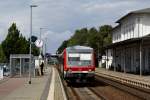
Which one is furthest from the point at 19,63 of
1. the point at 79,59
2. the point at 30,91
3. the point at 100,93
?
the point at 30,91

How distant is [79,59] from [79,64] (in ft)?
2.04

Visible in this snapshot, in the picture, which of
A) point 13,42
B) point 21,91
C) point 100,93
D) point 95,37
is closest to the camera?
point 21,91

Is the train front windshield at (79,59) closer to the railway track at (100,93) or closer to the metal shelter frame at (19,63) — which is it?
the railway track at (100,93)

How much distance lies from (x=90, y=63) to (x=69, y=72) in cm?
175

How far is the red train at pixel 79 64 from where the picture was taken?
3509 centimetres

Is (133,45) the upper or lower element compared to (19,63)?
upper

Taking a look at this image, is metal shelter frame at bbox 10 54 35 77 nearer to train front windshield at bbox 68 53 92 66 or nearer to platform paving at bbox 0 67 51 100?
train front windshield at bbox 68 53 92 66

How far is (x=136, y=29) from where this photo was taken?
73.2 m

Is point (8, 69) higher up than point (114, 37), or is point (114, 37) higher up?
point (114, 37)

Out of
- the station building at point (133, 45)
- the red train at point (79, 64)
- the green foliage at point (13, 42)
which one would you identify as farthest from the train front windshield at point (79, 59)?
the green foliage at point (13, 42)

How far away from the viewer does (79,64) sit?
3553cm

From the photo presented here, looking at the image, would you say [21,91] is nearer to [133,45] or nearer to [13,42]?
[133,45]

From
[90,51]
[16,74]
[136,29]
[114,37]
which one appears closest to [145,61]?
[136,29]

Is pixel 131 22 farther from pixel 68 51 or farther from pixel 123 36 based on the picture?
pixel 68 51
